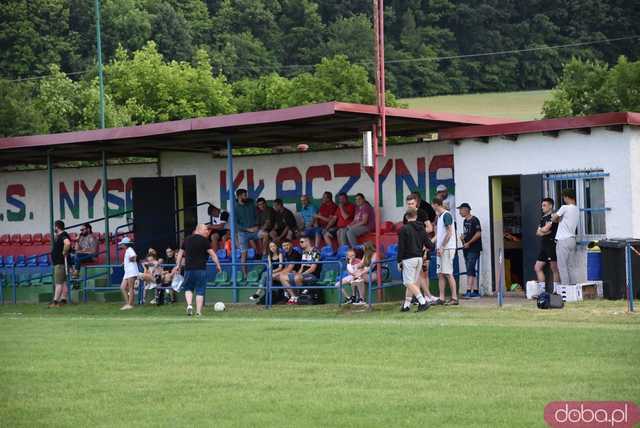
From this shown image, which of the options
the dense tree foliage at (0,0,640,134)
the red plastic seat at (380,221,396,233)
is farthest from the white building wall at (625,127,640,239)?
the dense tree foliage at (0,0,640,134)

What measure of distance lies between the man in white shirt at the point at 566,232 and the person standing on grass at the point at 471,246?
1.86 m

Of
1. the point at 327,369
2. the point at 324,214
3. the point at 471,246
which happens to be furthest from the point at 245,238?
the point at 327,369

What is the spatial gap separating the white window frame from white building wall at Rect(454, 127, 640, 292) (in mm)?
91

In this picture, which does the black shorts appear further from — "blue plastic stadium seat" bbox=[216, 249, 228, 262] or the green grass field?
"blue plastic stadium seat" bbox=[216, 249, 228, 262]

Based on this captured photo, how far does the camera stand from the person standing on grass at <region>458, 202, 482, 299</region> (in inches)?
882

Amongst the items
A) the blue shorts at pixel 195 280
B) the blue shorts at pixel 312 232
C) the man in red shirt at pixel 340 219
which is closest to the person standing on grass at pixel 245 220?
the blue shorts at pixel 312 232

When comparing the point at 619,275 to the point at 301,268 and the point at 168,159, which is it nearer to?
the point at 301,268

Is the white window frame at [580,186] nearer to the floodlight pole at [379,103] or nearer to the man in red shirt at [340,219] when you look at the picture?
the floodlight pole at [379,103]

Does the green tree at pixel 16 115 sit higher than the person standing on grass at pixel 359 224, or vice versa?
the green tree at pixel 16 115

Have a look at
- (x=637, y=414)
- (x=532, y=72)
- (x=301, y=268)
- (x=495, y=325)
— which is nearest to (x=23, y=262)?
(x=301, y=268)

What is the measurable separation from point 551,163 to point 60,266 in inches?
417

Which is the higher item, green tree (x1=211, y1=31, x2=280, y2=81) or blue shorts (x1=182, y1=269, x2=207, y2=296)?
green tree (x1=211, y1=31, x2=280, y2=81)

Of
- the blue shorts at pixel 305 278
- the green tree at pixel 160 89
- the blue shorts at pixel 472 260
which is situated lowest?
the blue shorts at pixel 305 278
